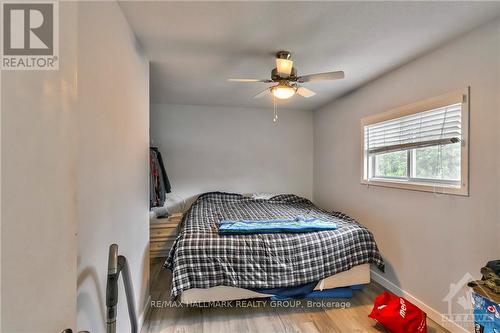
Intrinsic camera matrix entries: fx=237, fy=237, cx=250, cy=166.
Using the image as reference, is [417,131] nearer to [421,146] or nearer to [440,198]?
[421,146]

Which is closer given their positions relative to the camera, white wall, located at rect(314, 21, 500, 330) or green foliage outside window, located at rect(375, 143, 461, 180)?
white wall, located at rect(314, 21, 500, 330)

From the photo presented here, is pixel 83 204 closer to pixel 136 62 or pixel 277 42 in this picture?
pixel 136 62

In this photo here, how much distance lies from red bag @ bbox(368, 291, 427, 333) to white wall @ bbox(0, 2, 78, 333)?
2.19 metres

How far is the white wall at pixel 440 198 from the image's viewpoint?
64.9 inches

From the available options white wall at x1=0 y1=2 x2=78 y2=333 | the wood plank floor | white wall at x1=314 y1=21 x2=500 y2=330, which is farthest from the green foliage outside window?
white wall at x1=0 y1=2 x2=78 y2=333

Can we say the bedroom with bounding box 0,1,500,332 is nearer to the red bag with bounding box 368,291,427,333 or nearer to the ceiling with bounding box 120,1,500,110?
the ceiling with bounding box 120,1,500,110

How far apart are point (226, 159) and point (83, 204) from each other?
3.21m

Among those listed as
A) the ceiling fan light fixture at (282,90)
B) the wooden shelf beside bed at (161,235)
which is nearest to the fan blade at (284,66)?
the ceiling fan light fixture at (282,90)

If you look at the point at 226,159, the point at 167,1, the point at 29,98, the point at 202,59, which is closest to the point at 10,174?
the point at 29,98

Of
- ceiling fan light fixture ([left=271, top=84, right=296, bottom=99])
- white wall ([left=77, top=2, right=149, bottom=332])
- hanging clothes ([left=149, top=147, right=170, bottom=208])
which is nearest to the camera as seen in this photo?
white wall ([left=77, top=2, right=149, bottom=332])

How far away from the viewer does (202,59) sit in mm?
2178

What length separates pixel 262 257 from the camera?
213cm

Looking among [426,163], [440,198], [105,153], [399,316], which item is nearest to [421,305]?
[399,316]

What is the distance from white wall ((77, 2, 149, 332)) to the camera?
105 centimetres
